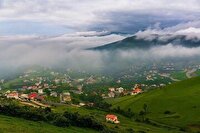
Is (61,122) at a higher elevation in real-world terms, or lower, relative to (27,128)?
lower

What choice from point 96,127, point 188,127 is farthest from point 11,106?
point 188,127

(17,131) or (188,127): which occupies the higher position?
(17,131)

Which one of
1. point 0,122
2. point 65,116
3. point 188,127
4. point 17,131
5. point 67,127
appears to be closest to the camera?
point 17,131

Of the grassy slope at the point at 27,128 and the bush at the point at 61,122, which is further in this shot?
the bush at the point at 61,122

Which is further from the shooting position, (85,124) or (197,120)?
(197,120)

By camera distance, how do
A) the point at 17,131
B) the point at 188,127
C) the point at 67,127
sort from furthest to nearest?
the point at 188,127, the point at 67,127, the point at 17,131

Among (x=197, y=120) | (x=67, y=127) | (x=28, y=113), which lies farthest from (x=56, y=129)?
(x=197, y=120)

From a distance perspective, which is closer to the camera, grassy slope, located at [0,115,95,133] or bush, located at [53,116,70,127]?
grassy slope, located at [0,115,95,133]

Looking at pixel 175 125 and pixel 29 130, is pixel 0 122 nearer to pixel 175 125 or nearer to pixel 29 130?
pixel 29 130

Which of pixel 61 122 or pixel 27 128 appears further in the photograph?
pixel 61 122

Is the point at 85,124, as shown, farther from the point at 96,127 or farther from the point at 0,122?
the point at 0,122
